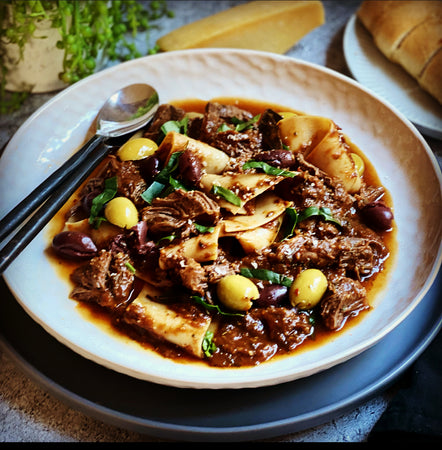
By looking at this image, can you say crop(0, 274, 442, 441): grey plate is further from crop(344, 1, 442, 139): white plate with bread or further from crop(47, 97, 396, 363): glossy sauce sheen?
crop(344, 1, 442, 139): white plate with bread

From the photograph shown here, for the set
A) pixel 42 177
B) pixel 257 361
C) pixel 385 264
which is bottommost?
pixel 42 177

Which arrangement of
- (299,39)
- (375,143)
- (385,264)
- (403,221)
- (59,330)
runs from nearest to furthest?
(59,330) < (385,264) < (403,221) < (375,143) < (299,39)

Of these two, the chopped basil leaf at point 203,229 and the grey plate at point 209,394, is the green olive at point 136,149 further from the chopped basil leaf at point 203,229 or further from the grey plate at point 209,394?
the grey plate at point 209,394

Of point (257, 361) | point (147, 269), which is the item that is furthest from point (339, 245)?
point (147, 269)

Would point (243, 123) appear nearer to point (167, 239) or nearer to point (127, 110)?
point (127, 110)

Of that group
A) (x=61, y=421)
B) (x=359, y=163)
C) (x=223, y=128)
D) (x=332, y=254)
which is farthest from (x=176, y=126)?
(x=61, y=421)

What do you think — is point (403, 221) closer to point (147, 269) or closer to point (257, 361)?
point (257, 361)

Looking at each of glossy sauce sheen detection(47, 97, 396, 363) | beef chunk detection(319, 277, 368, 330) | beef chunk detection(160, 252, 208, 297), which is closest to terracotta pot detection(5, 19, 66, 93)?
glossy sauce sheen detection(47, 97, 396, 363)

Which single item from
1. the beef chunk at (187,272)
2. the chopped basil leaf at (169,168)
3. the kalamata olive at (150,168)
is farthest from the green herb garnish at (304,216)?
the kalamata olive at (150,168)
